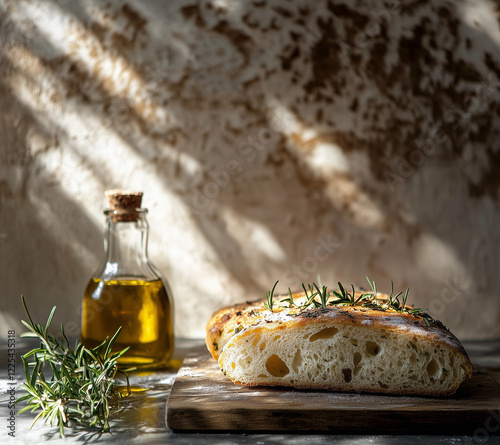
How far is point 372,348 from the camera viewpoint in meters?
0.94

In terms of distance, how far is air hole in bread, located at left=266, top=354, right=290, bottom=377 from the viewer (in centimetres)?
96

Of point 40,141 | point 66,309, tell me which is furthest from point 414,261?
point 40,141

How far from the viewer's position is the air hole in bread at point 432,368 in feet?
3.01

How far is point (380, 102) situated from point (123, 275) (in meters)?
0.78

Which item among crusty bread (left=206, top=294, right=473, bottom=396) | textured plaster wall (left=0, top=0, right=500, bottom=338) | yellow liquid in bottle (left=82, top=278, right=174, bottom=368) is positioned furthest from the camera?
textured plaster wall (left=0, top=0, right=500, bottom=338)

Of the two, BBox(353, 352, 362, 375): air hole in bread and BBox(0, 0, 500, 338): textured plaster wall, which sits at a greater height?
BBox(0, 0, 500, 338): textured plaster wall

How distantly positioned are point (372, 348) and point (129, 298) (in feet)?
1.66

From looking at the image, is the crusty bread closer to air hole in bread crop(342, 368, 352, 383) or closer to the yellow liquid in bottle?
air hole in bread crop(342, 368, 352, 383)

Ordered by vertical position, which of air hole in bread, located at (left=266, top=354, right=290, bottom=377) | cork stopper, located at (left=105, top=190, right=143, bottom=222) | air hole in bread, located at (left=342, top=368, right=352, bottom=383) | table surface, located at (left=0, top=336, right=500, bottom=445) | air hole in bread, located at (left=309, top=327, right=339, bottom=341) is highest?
cork stopper, located at (left=105, top=190, right=143, bottom=222)

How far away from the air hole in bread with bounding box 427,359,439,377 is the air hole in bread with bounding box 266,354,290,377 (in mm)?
236

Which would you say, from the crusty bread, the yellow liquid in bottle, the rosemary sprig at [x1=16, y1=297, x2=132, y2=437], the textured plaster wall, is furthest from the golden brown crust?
the textured plaster wall

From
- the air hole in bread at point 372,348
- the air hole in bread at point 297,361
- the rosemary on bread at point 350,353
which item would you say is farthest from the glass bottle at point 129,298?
the air hole in bread at point 372,348

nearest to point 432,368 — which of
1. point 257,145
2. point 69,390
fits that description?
point 69,390

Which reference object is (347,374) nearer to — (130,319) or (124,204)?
(130,319)
